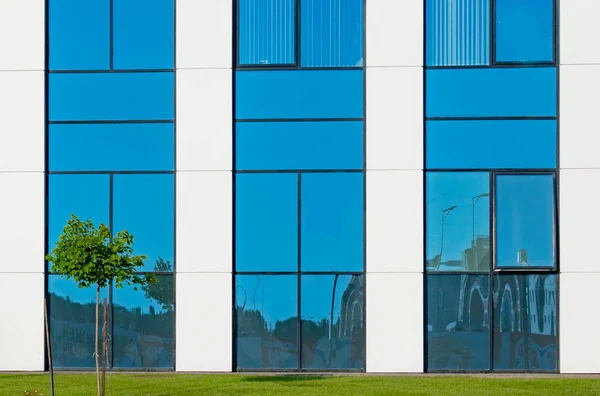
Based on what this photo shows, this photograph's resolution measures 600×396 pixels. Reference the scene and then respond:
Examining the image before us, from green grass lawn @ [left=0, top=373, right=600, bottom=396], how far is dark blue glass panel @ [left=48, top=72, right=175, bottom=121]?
5793 mm

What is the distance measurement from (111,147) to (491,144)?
8518 mm

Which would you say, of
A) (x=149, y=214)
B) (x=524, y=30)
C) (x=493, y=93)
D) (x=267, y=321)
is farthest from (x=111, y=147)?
(x=524, y=30)

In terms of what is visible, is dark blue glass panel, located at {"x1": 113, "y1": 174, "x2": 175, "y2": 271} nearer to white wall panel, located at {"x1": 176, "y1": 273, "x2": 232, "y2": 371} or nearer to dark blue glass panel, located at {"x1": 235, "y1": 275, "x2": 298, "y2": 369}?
white wall panel, located at {"x1": 176, "y1": 273, "x2": 232, "y2": 371}

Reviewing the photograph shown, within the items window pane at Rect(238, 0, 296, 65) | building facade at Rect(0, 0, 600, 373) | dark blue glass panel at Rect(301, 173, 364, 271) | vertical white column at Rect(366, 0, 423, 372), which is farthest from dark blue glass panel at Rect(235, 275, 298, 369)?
window pane at Rect(238, 0, 296, 65)

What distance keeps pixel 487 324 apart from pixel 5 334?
423 inches

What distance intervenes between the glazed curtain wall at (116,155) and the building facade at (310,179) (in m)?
0.05

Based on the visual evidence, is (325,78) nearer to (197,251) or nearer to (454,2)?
(454,2)

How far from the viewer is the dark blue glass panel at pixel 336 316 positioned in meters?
20.0

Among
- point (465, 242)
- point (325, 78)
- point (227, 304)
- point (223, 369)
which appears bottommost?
point (223, 369)

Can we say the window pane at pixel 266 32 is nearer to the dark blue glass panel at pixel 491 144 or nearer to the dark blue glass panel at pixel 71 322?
the dark blue glass panel at pixel 491 144

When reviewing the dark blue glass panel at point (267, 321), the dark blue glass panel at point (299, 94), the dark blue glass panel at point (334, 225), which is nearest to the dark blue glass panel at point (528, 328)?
the dark blue glass panel at point (334, 225)

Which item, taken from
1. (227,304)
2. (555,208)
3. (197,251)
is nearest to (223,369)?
(227,304)

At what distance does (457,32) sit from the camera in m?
20.3
